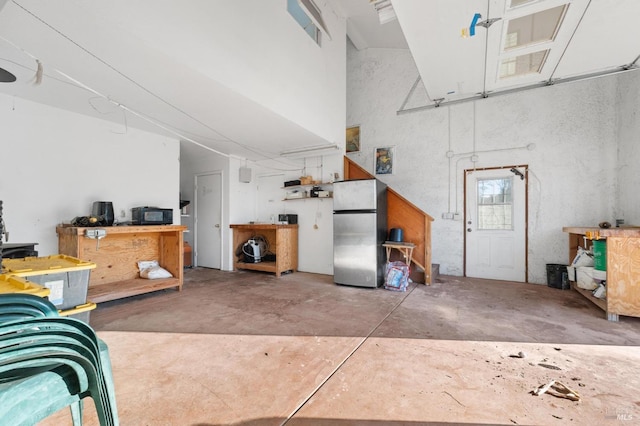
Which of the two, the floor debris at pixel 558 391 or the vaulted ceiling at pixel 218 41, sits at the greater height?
the vaulted ceiling at pixel 218 41

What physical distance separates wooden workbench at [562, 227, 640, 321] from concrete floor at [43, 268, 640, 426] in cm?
17

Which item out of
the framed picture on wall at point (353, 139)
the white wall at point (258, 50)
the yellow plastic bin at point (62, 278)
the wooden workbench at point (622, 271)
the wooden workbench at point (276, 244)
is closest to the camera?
the yellow plastic bin at point (62, 278)

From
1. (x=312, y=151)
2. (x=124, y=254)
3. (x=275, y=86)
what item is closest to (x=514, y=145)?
(x=312, y=151)

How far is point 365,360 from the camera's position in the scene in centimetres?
215

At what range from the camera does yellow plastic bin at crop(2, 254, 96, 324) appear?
197 cm

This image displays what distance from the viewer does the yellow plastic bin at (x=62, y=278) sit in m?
1.97

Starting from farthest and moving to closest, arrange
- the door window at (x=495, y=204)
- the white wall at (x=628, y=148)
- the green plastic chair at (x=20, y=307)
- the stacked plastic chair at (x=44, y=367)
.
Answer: the door window at (x=495, y=204)
the white wall at (x=628, y=148)
the green plastic chair at (x=20, y=307)
the stacked plastic chair at (x=44, y=367)

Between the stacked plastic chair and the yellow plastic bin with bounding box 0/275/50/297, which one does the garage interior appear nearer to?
the yellow plastic bin with bounding box 0/275/50/297

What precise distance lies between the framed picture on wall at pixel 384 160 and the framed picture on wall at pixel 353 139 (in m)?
0.57

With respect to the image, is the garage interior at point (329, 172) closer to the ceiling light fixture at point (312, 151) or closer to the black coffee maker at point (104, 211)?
the ceiling light fixture at point (312, 151)

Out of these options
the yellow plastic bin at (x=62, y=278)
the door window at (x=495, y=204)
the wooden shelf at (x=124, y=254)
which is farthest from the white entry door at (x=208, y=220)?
the door window at (x=495, y=204)

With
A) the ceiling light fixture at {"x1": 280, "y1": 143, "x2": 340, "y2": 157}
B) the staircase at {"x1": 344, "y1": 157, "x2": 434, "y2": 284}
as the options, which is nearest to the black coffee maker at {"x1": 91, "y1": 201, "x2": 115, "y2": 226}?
the ceiling light fixture at {"x1": 280, "y1": 143, "x2": 340, "y2": 157}

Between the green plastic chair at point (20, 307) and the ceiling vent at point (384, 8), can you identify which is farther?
the ceiling vent at point (384, 8)

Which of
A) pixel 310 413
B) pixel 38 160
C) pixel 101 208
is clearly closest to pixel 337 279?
pixel 310 413
